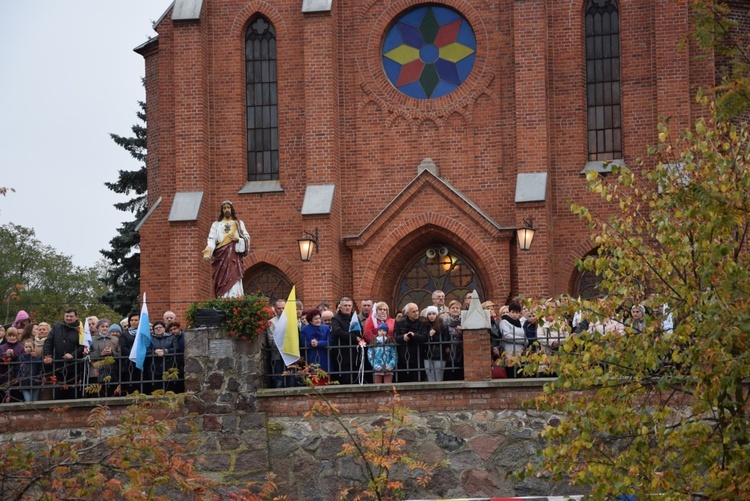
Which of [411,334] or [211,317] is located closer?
[411,334]

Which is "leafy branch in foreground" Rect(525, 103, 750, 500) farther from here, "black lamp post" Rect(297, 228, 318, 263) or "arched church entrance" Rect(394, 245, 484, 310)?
"arched church entrance" Rect(394, 245, 484, 310)

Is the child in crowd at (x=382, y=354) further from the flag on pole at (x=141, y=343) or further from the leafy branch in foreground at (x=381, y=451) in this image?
the flag on pole at (x=141, y=343)

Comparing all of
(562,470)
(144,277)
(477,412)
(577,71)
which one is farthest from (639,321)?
(144,277)

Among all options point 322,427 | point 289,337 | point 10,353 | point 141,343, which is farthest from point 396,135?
point 10,353

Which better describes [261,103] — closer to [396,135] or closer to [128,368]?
[396,135]

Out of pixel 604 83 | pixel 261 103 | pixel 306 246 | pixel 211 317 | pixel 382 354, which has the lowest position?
pixel 382 354

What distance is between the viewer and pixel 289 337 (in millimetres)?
22891

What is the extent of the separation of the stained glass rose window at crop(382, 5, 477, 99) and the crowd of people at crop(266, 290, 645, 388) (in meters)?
10.8

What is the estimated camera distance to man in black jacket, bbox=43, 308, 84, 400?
23.3m

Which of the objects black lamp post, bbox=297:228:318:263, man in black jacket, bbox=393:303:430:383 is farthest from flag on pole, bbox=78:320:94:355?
black lamp post, bbox=297:228:318:263

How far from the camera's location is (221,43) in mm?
33969

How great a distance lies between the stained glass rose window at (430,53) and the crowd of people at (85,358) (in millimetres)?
11194

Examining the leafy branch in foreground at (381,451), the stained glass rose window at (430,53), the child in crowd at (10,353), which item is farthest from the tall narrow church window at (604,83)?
the child in crowd at (10,353)

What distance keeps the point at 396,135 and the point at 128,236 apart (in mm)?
13360
